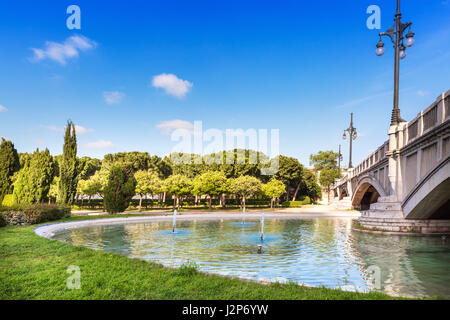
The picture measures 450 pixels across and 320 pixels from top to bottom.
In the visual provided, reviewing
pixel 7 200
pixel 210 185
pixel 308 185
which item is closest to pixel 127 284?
pixel 7 200

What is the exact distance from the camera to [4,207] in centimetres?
2003

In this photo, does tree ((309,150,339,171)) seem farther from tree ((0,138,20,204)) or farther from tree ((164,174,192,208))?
Result: tree ((0,138,20,204))

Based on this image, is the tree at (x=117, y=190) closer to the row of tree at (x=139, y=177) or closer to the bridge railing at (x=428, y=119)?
the row of tree at (x=139, y=177)

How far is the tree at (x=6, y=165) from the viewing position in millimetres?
26391

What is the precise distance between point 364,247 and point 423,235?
628 centimetres

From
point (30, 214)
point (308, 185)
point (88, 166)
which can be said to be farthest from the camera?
point (88, 166)

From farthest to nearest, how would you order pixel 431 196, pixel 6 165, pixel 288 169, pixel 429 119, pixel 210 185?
pixel 288 169
pixel 210 185
pixel 6 165
pixel 431 196
pixel 429 119

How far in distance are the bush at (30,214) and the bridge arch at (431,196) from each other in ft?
81.2

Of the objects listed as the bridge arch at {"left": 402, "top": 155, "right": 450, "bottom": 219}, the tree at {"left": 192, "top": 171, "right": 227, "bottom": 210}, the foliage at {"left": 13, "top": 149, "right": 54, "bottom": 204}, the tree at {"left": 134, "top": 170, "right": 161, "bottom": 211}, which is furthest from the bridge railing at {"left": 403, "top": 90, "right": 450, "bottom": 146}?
the tree at {"left": 134, "top": 170, "right": 161, "bottom": 211}

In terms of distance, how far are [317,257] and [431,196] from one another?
856 centimetres

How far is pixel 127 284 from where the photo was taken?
6.32 m

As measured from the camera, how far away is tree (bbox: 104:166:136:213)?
1212 inches

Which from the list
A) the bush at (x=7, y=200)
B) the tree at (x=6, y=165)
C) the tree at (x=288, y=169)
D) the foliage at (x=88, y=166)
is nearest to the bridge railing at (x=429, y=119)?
the bush at (x=7, y=200)

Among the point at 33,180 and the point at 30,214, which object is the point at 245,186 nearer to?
the point at 33,180
